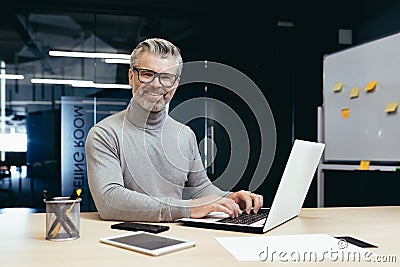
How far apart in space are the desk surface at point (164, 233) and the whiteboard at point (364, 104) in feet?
4.89

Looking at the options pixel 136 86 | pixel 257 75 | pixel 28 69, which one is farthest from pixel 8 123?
pixel 136 86

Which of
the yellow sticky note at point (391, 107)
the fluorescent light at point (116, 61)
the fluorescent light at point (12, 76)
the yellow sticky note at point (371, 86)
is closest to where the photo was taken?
the yellow sticky note at point (391, 107)

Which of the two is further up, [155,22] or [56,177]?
[155,22]

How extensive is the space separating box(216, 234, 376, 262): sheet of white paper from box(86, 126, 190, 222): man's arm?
0.26 meters

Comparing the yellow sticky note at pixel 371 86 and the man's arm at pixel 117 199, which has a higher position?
the yellow sticky note at pixel 371 86

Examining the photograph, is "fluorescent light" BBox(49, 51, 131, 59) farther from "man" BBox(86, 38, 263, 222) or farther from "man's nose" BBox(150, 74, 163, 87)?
"man's nose" BBox(150, 74, 163, 87)

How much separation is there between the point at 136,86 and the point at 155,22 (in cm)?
272

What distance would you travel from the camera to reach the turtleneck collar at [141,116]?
155cm

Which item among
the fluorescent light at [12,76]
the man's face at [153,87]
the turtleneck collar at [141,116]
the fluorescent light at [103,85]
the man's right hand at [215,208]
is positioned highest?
the fluorescent light at [12,76]

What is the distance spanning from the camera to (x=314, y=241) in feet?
3.31

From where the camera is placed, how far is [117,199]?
1267 millimetres

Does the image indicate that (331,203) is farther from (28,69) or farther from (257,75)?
(28,69)

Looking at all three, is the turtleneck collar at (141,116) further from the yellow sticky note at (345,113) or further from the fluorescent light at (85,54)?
the fluorescent light at (85,54)

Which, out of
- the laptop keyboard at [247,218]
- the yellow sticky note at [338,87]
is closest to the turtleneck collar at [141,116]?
the laptop keyboard at [247,218]
